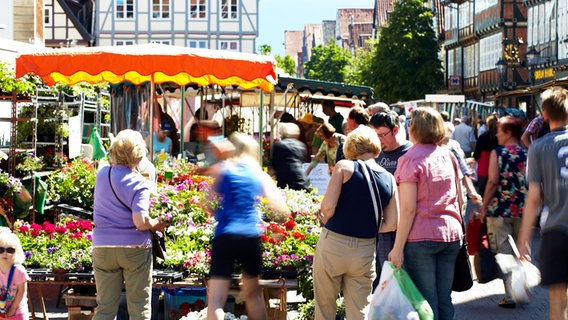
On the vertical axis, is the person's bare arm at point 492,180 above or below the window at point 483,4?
below

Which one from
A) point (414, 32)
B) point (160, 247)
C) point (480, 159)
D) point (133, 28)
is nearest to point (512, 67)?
point (414, 32)

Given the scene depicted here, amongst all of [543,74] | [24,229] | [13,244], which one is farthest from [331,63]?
[13,244]

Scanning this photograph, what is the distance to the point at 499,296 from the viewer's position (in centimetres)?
1106

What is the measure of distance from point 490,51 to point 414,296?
57688mm

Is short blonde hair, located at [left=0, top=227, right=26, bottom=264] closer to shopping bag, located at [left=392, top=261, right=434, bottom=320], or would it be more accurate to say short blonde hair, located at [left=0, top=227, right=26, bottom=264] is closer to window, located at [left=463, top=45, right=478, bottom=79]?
shopping bag, located at [left=392, top=261, right=434, bottom=320]

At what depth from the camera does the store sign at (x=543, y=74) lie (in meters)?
44.8

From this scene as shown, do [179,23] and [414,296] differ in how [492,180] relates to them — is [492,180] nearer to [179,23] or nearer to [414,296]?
[414,296]

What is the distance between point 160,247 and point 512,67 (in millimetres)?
47068

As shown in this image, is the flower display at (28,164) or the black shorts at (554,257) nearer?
the black shorts at (554,257)

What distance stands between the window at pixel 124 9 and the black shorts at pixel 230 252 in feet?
211

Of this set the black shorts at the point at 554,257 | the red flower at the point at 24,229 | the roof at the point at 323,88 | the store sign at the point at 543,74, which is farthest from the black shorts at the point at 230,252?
the store sign at the point at 543,74

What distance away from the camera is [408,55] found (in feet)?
242

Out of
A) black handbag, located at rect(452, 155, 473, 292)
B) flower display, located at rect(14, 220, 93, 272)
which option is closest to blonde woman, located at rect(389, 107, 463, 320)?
black handbag, located at rect(452, 155, 473, 292)

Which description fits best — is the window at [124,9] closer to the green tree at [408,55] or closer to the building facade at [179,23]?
the building facade at [179,23]
